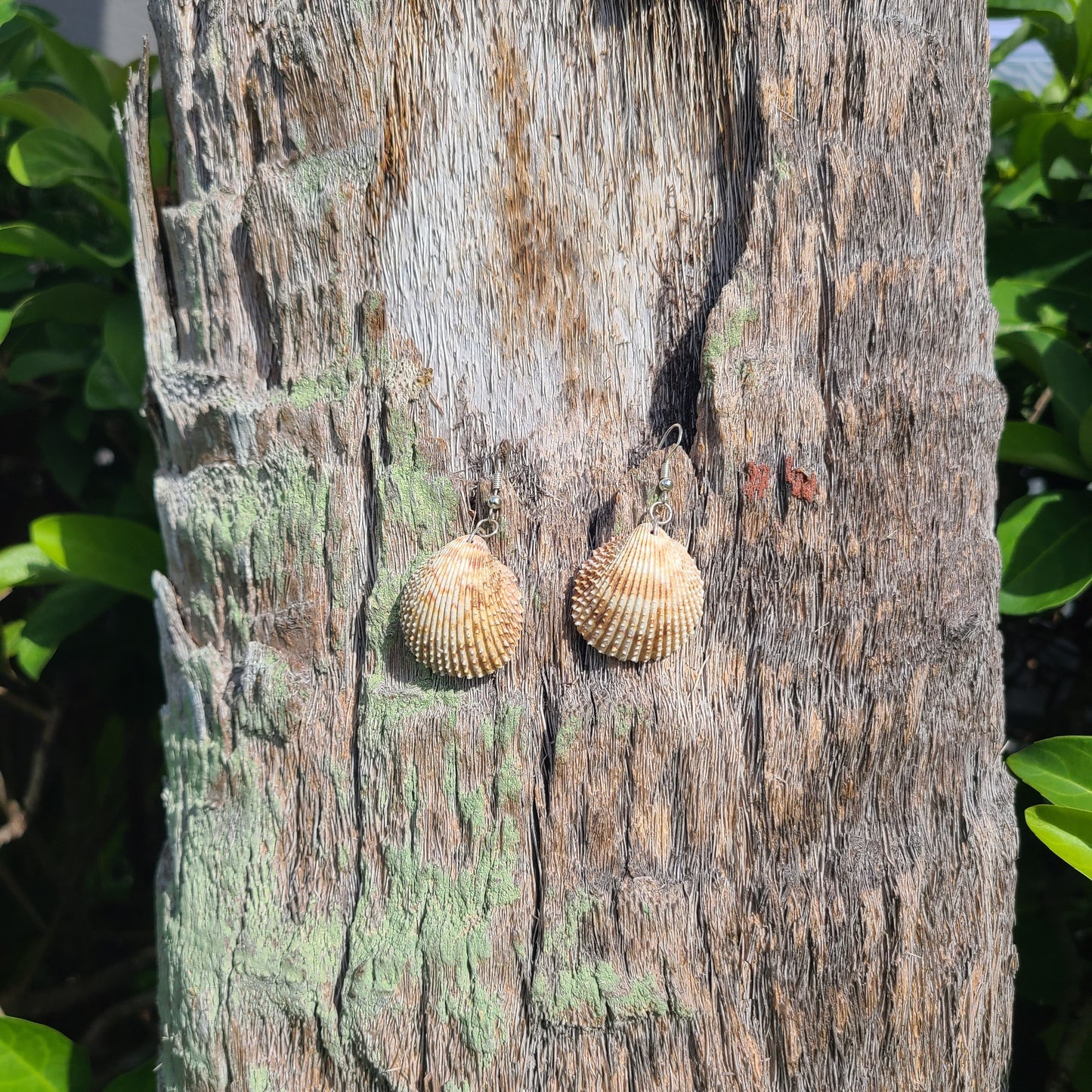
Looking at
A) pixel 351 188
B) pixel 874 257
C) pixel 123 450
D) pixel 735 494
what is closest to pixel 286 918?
pixel 735 494

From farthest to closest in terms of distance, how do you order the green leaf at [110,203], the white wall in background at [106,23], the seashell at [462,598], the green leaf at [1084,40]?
the white wall in background at [106,23] → the green leaf at [1084,40] → the green leaf at [110,203] → the seashell at [462,598]

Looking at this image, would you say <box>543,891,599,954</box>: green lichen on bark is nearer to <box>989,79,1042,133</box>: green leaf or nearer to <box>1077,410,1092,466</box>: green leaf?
<box>1077,410,1092,466</box>: green leaf

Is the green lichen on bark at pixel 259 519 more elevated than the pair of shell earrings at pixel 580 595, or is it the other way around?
the green lichen on bark at pixel 259 519

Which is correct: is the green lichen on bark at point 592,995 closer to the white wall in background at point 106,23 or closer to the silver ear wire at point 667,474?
the silver ear wire at point 667,474

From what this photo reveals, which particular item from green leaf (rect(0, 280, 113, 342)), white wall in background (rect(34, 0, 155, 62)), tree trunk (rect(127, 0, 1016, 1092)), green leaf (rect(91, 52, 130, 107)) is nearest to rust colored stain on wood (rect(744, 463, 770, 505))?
tree trunk (rect(127, 0, 1016, 1092))

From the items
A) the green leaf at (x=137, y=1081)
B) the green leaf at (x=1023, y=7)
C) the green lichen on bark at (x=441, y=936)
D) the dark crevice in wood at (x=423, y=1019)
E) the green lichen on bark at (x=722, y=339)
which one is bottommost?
the green leaf at (x=137, y=1081)

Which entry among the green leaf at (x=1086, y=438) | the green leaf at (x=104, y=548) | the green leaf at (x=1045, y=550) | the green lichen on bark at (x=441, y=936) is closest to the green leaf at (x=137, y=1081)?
the green lichen on bark at (x=441, y=936)

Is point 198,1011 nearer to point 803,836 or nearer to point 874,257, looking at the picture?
point 803,836

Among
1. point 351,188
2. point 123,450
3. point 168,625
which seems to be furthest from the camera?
point 123,450
